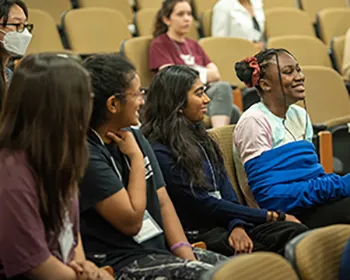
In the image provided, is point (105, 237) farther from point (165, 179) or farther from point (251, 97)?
point (251, 97)

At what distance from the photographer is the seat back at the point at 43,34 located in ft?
14.9

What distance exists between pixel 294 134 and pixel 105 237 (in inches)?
43.1

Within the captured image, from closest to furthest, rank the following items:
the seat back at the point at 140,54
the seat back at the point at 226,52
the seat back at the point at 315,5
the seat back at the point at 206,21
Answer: the seat back at the point at 140,54 < the seat back at the point at 226,52 < the seat back at the point at 206,21 < the seat back at the point at 315,5

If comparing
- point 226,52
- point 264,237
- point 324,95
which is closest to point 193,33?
point 226,52

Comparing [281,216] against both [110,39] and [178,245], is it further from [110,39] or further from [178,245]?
[110,39]

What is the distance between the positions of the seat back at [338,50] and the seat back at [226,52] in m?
0.68

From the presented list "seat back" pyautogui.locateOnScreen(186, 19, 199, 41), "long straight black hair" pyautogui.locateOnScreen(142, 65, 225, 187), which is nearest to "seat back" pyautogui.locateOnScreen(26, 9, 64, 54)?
"seat back" pyautogui.locateOnScreen(186, 19, 199, 41)

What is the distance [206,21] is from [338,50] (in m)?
0.99

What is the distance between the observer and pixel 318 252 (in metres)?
1.88

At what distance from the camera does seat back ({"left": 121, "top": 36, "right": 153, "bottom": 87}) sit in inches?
173

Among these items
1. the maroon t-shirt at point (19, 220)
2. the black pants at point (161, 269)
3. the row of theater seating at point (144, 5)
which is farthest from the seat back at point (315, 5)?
the maroon t-shirt at point (19, 220)

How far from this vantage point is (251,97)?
4.69m

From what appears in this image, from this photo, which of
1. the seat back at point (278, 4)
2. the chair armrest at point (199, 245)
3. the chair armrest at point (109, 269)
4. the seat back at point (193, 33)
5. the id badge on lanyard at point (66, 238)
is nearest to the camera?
the id badge on lanyard at point (66, 238)

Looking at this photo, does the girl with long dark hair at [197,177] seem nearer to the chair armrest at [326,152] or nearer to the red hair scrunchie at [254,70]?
the red hair scrunchie at [254,70]
